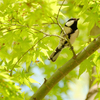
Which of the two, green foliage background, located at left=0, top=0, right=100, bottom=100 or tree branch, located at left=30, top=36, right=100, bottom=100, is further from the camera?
tree branch, located at left=30, top=36, right=100, bottom=100

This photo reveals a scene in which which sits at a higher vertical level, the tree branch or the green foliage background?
the green foliage background

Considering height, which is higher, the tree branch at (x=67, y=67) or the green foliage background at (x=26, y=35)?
the green foliage background at (x=26, y=35)

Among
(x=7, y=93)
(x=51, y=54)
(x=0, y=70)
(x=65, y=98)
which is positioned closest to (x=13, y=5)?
(x=0, y=70)

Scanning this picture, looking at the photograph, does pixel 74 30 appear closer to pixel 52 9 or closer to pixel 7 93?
pixel 52 9

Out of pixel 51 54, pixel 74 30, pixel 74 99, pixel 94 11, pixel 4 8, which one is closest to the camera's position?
pixel 4 8

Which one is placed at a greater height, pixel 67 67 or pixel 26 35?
pixel 26 35

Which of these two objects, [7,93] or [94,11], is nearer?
[7,93]

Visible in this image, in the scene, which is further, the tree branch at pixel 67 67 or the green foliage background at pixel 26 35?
the tree branch at pixel 67 67

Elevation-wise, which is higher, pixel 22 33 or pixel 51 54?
pixel 22 33

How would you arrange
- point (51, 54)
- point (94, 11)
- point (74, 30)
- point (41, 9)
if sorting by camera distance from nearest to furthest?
point (41, 9)
point (94, 11)
point (51, 54)
point (74, 30)

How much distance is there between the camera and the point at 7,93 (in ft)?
3.48

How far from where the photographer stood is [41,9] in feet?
3.35

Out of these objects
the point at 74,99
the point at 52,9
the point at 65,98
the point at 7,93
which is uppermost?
the point at 52,9

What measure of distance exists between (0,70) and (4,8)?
18.3 inches
